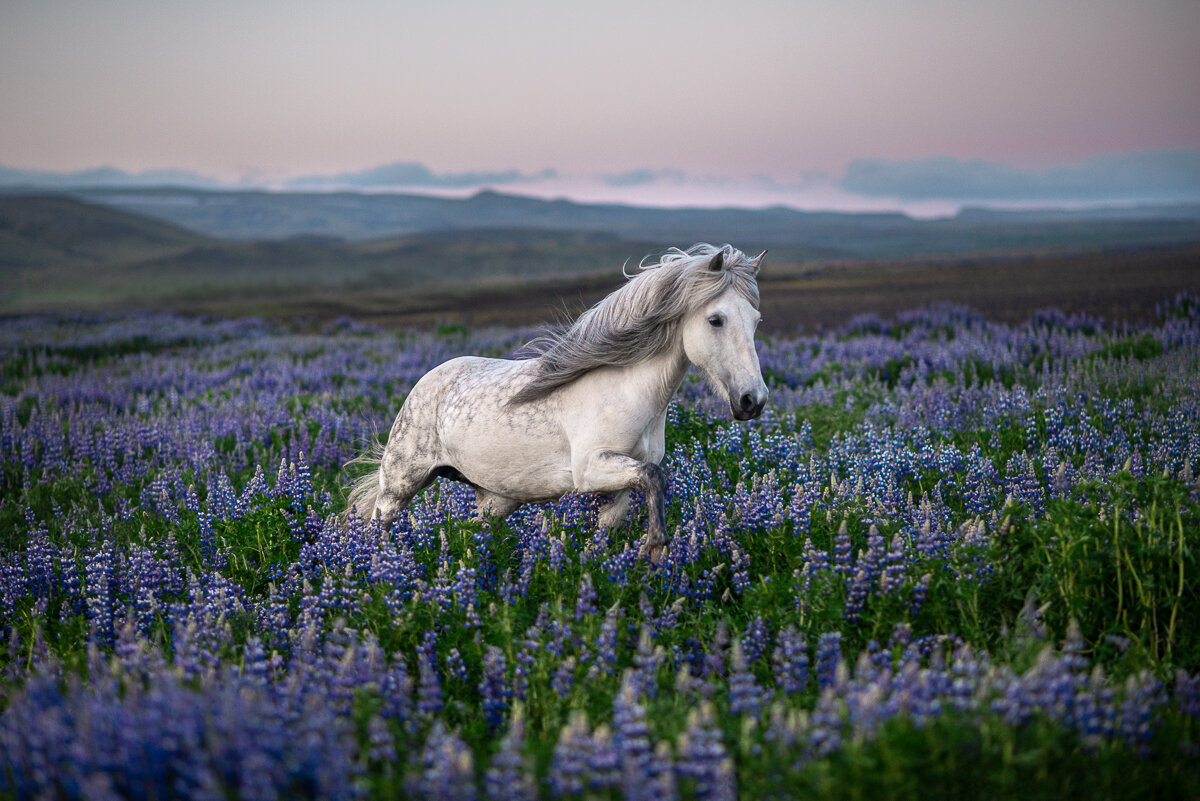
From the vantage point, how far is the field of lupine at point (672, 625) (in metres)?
2.20

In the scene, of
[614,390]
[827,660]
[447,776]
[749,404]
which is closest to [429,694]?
[447,776]

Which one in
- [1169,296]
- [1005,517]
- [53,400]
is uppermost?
[1169,296]

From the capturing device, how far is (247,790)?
75.5 inches

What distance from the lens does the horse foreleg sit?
3.85m

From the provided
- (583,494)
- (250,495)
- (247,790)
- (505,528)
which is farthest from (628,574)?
(250,495)

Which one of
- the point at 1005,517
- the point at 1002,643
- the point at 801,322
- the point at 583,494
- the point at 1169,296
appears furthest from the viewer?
the point at 801,322

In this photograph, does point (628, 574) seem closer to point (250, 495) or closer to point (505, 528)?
point (505, 528)

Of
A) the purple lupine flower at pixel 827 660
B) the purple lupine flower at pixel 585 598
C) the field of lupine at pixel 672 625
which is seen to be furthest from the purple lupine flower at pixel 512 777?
the purple lupine flower at pixel 827 660

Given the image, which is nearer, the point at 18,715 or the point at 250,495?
the point at 18,715

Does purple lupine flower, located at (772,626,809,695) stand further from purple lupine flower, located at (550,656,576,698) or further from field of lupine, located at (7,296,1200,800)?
purple lupine flower, located at (550,656,576,698)

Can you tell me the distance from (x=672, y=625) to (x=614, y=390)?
129cm

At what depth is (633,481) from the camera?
12.7ft

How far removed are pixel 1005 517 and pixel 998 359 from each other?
731 centimetres

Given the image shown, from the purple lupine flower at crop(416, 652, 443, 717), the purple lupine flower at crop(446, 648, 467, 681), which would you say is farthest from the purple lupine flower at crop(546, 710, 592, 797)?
the purple lupine flower at crop(446, 648, 467, 681)
